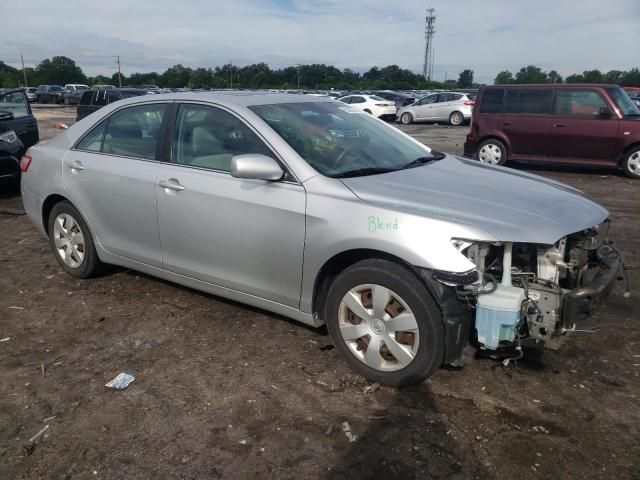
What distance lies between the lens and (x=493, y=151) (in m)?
11.7

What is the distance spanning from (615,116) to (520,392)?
9.09m

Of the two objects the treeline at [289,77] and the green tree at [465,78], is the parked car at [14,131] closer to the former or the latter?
the treeline at [289,77]

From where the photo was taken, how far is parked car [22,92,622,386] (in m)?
2.95

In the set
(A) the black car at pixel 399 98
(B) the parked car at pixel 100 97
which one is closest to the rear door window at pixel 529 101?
(B) the parked car at pixel 100 97

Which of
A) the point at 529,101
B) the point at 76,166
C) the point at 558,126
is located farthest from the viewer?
the point at 529,101

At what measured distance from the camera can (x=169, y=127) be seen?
162 inches

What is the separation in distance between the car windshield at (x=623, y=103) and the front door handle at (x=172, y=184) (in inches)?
378

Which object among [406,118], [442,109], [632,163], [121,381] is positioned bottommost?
[121,381]

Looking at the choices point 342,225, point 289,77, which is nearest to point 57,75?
point 289,77

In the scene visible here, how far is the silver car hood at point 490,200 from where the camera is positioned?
2.93 metres

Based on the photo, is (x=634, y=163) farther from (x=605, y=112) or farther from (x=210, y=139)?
(x=210, y=139)

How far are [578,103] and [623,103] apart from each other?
81 cm

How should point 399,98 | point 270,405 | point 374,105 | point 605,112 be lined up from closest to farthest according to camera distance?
point 270,405 → point 605,112 → point 374,105 → point 399,98

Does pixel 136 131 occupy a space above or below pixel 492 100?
below
